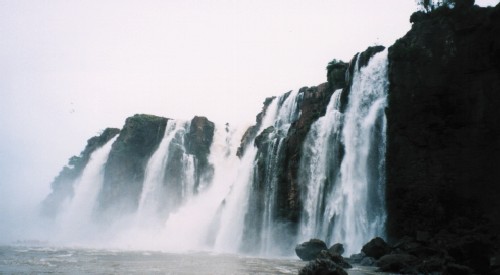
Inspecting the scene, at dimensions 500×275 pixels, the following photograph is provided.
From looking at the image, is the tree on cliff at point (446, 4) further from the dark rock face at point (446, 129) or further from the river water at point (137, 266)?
the river water at point (137, 266)

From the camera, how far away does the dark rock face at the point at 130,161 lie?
195 ft

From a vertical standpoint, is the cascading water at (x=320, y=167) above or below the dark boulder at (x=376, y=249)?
above

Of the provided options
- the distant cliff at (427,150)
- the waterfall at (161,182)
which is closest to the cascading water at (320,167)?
the distant cliff at (427,150)

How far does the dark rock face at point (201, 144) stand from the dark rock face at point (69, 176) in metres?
19.4

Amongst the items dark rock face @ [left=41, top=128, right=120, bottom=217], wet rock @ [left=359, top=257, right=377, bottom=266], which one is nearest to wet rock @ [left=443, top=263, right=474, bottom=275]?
wet rock @ [left=359, top=257, right=377, bottom=266]

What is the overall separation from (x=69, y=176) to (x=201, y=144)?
41.4 m

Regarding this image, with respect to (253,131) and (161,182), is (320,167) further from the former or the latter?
(161,182)

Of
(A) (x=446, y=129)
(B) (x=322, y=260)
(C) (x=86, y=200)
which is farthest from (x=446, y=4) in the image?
(C) (x=86, y=200)

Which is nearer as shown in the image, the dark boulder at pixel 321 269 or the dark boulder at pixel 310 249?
the dark boulder at pixel 321 269

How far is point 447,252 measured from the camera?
2077cm

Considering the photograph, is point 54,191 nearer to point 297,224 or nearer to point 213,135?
point 213,135

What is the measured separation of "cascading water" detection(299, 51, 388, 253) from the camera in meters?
27.8

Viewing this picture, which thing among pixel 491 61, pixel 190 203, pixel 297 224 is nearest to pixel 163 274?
pixel 297 224

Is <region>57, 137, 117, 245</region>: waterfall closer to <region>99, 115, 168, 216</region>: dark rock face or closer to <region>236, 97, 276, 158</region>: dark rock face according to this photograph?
<region>99, 115, 168, 216</region>: dark rock face
